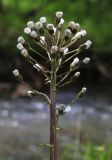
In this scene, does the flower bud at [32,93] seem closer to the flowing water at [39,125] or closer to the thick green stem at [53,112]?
the thick green stem at [53,112]

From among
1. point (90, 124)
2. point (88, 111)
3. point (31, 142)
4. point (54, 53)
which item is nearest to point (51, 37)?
point (54, 53)

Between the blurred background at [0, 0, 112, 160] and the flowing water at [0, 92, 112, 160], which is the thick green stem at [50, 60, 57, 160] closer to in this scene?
the flowing water at [0, 92, 112, 160]

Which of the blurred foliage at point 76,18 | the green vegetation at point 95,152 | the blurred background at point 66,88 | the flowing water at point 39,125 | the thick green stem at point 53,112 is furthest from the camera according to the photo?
the blurred foliage at point 76,18

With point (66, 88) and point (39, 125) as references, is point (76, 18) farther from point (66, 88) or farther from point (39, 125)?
point (39, 125)

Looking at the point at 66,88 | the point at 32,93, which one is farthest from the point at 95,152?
the point at 66,88

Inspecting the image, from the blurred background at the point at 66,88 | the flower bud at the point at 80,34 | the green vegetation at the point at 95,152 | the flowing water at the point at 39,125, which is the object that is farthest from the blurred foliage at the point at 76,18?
the flower bud at the point at 80,34

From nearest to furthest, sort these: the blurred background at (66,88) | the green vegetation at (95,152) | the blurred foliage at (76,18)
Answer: the green vegetation at (95,152) < the blurred background at (66,88) < the blurred foliage at (76,18)

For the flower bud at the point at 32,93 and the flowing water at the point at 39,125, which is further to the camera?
the flowing water at the point at 39,125

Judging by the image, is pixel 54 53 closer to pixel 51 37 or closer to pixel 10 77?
pixel 51 37

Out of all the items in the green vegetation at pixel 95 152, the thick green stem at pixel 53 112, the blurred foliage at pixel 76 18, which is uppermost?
the blurred foliage at pixel 76 18
